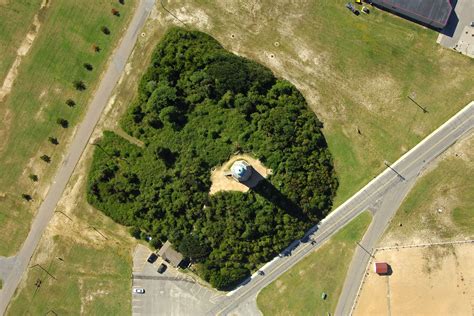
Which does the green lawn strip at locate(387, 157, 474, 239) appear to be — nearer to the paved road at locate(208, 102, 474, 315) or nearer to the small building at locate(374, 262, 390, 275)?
the paved road at locate(208, 102, 474, 315)

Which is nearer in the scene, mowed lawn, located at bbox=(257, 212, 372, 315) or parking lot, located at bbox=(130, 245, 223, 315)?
mowed lawn, located at bbox=(257, 212, 372, 315)

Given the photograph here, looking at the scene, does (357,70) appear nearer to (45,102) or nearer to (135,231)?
(135,231)

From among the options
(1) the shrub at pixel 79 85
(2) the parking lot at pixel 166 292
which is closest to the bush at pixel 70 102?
(1) the shrub at pixel 79 85

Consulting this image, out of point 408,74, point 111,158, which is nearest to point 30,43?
point 111,158

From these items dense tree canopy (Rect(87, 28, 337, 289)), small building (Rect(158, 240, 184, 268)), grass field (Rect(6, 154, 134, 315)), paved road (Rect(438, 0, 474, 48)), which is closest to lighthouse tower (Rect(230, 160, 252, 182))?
dense tree canopy (Rect(87, 28, 337, 289))

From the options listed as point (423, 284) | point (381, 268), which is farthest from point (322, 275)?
point (423, 284)

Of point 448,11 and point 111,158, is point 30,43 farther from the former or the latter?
point 448,11
